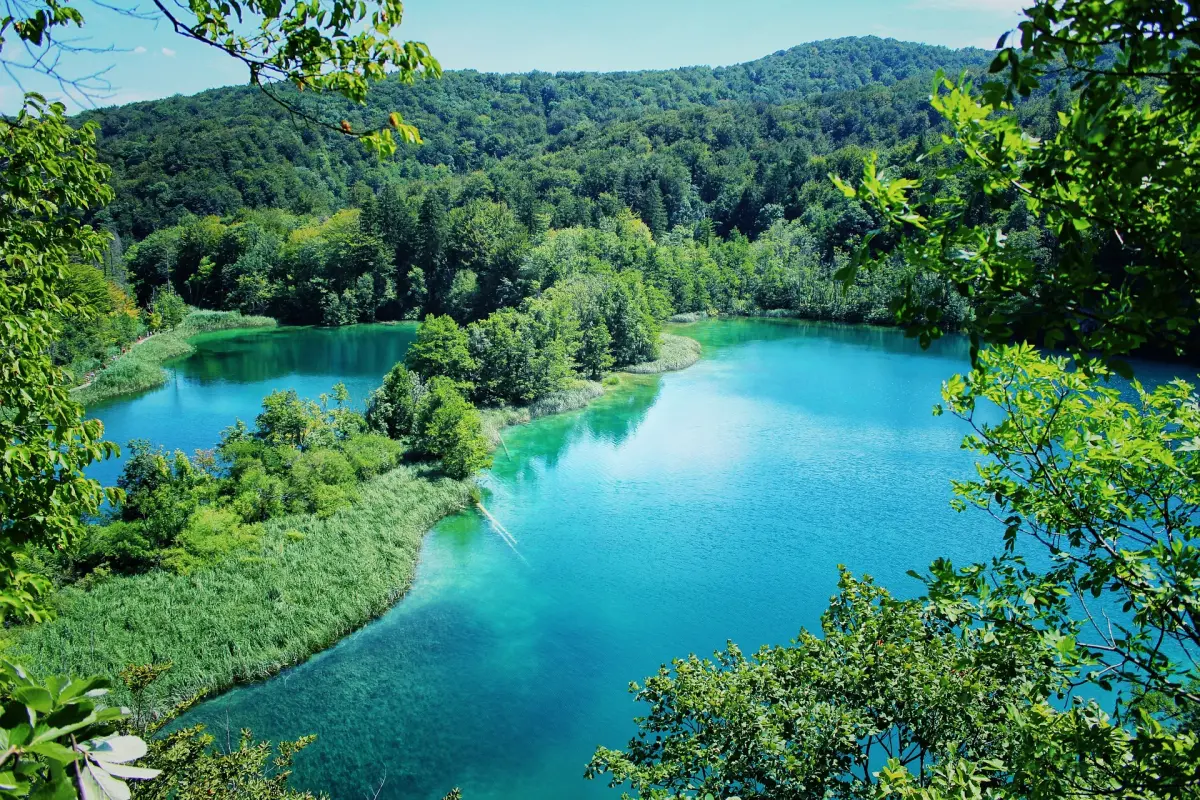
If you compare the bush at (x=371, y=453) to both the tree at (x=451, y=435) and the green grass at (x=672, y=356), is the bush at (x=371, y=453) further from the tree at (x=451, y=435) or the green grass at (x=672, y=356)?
the green grass at (x=672, y=356)

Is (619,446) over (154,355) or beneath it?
beneath

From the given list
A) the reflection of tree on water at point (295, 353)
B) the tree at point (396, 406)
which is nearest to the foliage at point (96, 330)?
the reflection of tree on water at point (295, 353)

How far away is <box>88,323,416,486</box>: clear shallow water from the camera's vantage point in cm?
2659

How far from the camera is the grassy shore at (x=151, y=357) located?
3198 centimetres

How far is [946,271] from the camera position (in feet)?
9.37

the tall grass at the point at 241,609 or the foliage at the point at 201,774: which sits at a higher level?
the foliage at the point at 201,774

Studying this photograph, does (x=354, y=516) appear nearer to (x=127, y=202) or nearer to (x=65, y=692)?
(x=65, y=692)

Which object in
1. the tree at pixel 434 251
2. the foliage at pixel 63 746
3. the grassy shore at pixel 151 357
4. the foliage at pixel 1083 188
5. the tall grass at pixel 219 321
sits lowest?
the grassy shore at pixel 151 357

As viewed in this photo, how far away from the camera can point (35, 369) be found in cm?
421

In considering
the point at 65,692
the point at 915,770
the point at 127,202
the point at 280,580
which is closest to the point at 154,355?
the point at 280,580

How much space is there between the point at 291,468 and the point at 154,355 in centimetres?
2657

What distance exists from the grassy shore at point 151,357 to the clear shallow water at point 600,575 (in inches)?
662

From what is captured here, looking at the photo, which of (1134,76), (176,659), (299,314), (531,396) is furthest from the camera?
(299,314)

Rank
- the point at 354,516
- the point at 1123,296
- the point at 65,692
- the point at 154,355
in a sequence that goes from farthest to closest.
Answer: the point at 154,355, the point at 354,516, the point at 1123,296, the point at 65,692
